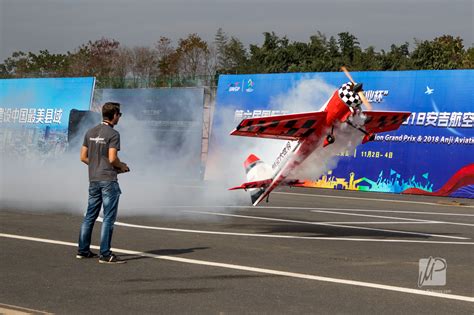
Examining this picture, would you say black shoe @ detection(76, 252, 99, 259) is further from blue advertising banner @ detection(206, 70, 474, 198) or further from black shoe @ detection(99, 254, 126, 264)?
blue advertising banner @ detection(206, 70, 474, 198)

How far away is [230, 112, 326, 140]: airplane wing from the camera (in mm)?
15398

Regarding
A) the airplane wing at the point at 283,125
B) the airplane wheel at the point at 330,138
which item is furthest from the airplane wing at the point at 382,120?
the airplane wing at the point at 283,125

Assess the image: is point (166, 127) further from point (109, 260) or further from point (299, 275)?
point (299, 275)

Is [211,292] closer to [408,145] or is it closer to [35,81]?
[408,145]

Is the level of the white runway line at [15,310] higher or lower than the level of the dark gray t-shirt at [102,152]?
lower

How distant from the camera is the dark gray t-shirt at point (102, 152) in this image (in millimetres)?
11312

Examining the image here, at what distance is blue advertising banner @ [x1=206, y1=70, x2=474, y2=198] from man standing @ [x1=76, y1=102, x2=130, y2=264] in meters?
14.4

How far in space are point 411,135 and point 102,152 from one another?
1953 cm

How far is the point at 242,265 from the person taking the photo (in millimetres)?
11266

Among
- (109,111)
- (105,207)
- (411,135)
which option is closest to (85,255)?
(105,207)

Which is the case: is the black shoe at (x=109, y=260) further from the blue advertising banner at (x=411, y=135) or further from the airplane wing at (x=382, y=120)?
the blue advertising banner at (x=411, y=135)

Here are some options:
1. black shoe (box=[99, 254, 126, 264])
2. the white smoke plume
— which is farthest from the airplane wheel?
black shoe (box=[99, 254, 126, 264])

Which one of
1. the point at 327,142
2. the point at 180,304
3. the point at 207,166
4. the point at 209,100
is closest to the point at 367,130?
the point at 327,142

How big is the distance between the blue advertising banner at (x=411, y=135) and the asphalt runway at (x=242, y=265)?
8.01 meters
